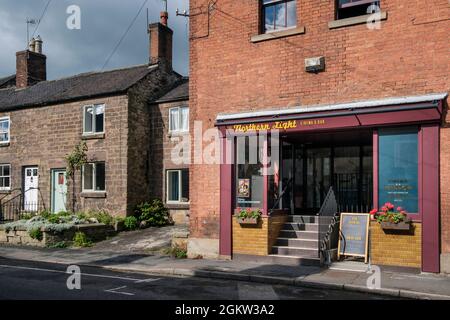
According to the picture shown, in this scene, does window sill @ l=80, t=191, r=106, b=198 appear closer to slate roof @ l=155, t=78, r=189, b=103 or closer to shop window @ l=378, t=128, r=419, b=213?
slate roof @ l=155, t=78, r=189, b=103

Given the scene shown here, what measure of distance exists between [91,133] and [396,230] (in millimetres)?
14816

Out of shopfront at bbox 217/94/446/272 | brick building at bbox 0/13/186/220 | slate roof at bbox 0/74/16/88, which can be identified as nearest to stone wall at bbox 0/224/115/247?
brick building at bbox 0/13/186/220

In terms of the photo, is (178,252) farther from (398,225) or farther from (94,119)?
(94,119)

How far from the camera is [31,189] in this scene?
2345 cm

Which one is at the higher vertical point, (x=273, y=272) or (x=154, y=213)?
(x=154, y=213)

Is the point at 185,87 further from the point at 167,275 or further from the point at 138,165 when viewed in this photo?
the point at 167,275

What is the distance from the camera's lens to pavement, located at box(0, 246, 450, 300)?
9289 millimetres

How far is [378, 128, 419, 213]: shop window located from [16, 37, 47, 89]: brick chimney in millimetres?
22131

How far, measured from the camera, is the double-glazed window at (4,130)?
81.3ft

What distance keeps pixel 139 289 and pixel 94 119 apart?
45.9 feet

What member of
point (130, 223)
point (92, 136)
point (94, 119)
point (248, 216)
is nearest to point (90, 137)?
point (92, 136)

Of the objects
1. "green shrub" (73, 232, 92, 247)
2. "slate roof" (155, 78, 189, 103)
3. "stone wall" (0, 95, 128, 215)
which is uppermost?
"slate roof" (155, 78, 189, 103)

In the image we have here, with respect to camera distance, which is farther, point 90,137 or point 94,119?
point 94,119

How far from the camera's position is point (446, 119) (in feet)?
34.7
